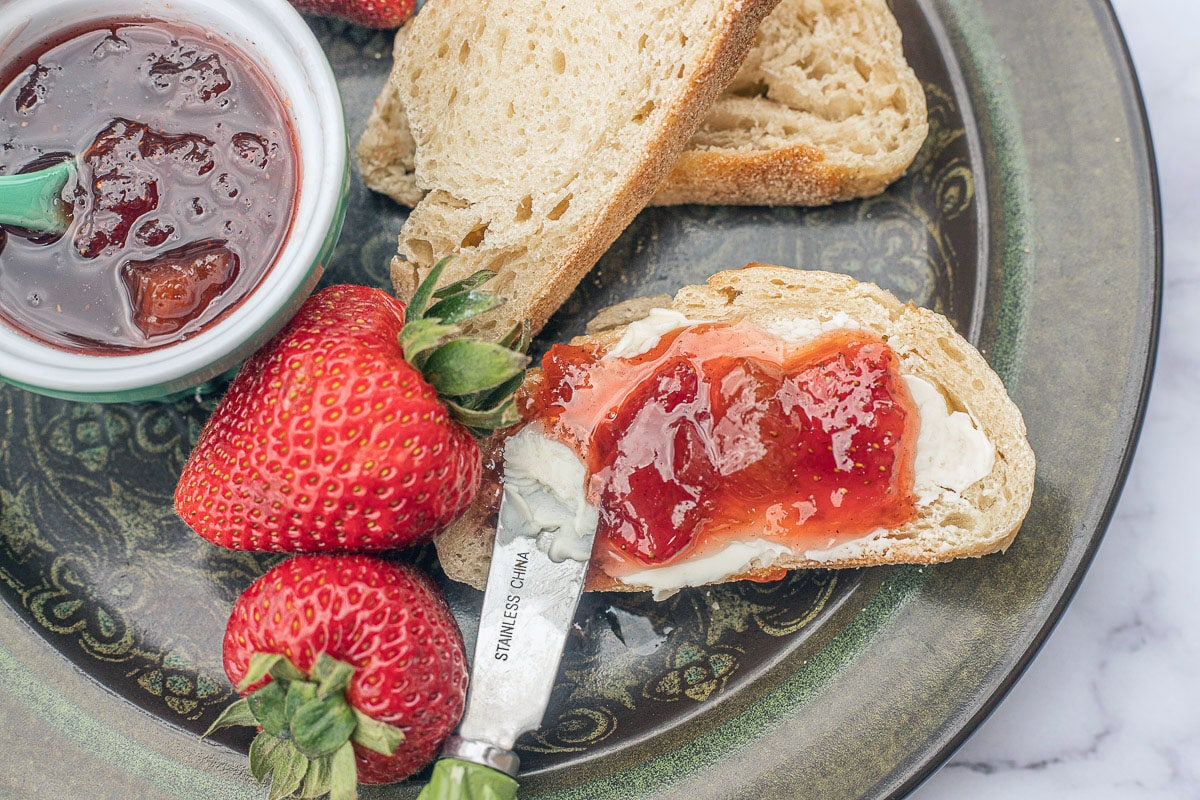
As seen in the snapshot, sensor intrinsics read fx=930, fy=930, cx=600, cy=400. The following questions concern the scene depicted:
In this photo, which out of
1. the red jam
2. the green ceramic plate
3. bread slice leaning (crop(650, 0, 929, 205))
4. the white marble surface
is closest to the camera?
the red jam

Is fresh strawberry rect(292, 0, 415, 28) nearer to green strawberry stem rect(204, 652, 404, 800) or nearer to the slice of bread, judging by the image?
the slice of bread

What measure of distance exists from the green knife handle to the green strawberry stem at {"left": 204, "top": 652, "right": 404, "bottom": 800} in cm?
18

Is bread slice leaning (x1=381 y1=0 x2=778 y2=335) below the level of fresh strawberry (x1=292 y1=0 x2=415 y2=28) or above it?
below

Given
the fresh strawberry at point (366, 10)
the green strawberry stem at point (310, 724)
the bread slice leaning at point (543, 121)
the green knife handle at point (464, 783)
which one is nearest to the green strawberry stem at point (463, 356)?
the bread slice leaning at point (543, 121)

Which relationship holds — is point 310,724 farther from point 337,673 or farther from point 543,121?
point 543,121

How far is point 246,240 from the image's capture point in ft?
6.09

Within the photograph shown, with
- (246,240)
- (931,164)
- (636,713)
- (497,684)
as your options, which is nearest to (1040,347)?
(931,164)

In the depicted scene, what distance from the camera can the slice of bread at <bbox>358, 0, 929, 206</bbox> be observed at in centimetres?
231

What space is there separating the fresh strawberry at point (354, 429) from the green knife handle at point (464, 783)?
0.46m

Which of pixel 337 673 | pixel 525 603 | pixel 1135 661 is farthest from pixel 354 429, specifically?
pixel 1135 661

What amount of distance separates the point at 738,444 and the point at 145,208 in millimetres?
1279

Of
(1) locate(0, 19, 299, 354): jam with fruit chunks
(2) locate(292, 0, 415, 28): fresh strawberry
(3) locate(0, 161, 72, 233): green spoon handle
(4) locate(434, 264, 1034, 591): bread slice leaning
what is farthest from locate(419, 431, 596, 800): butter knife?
(2) locate(292, 0, 415, 28): fresh strawberry

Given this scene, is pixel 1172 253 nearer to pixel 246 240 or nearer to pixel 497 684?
pixel 497 684

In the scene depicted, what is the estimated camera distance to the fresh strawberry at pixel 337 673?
169 centimetres
